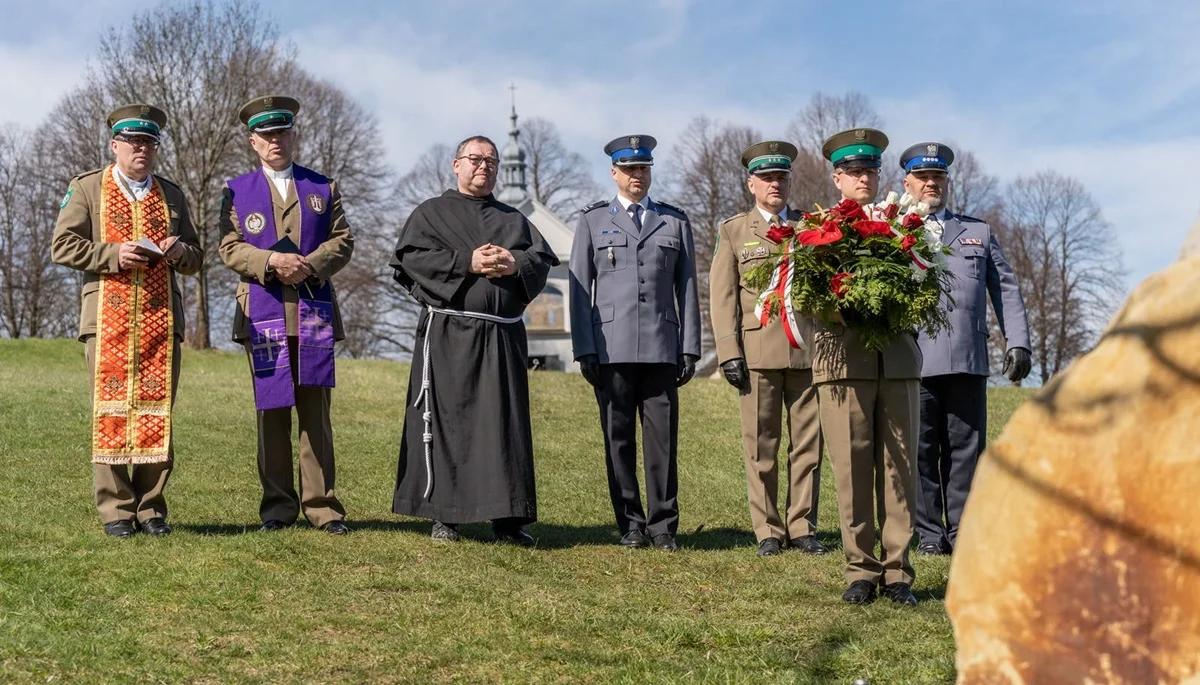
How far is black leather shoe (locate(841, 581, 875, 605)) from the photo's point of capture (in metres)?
5.84

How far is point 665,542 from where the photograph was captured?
7648mm

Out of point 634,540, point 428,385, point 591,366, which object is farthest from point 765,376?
point 428,385

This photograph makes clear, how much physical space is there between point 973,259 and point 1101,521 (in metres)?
5.66

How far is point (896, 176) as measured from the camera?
4441 centimetres

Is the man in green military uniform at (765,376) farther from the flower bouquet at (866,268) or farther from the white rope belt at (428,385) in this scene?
the flower bouquet at (866,268)

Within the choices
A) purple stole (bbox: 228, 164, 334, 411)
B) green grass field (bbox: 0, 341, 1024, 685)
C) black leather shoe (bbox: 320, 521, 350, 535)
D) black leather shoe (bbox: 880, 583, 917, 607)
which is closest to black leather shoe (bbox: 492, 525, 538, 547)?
green grass field (bbox: 0, 341, 1024, 685)

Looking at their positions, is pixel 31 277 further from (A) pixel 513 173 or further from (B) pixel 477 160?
(B) pixel 477 160

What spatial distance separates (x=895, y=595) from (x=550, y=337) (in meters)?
43.8

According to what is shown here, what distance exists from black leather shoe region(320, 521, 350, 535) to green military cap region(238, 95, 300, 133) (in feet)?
7.96

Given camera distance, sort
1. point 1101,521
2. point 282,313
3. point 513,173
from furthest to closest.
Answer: point 513,173
point 282,313
point 1101,521

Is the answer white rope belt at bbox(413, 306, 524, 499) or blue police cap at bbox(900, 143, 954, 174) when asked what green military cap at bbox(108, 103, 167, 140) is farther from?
blue police cap at bbox(900, 143, 954, 174)

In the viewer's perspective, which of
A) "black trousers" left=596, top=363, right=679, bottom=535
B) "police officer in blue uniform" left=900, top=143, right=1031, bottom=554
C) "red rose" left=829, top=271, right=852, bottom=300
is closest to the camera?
"red rose" left=829, top=271, right=852, bottom=300

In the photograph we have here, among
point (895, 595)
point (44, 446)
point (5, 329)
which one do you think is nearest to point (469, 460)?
point (895, 595)

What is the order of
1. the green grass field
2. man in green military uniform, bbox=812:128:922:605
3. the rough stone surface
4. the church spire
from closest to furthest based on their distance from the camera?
the rough stone surface, the green grass field, man in green military uniform, bbox=812:128:922:605, the church spire
